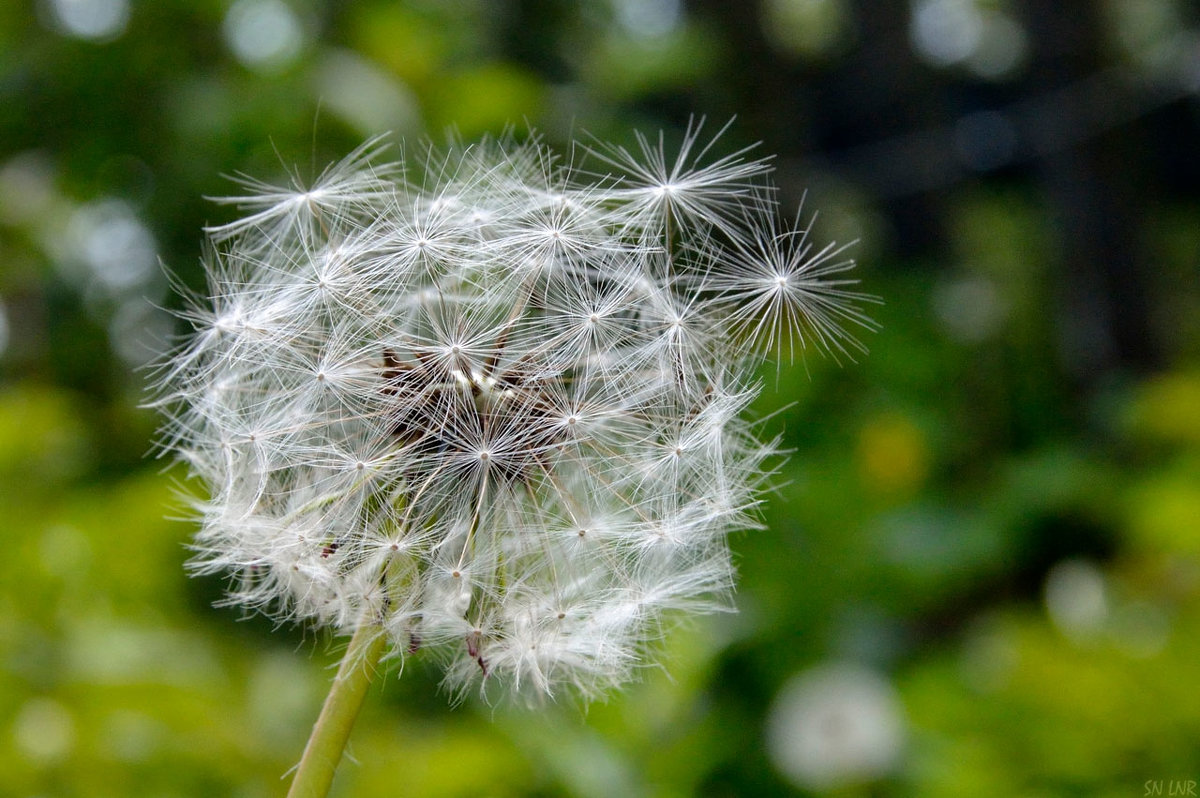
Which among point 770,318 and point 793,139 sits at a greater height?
point 793,139

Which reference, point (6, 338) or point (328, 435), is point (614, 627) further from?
point (6, 338)

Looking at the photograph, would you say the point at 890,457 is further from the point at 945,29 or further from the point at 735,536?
the point at 945,29

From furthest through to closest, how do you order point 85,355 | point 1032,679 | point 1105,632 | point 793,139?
point 793,139
point 85,355
point 1105,632
point 1032,679

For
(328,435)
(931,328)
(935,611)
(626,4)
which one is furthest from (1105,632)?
(626,4)

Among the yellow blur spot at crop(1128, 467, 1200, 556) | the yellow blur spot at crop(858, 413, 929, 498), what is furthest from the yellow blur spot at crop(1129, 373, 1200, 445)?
the yellow blur spot at crop(858, 413, 929, 498)

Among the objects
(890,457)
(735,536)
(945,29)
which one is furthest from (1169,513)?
(945,29)

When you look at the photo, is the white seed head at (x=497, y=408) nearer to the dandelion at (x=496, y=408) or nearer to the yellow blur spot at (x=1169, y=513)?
the dandelion at (x=496, y=408)

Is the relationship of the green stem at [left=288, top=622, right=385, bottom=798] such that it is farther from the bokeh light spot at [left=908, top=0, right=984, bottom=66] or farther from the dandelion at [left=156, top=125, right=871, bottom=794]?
the bokeh light spot at [left=908, top=0, right=984, bottom=66]
